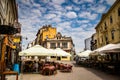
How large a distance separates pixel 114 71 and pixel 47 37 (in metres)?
56.1

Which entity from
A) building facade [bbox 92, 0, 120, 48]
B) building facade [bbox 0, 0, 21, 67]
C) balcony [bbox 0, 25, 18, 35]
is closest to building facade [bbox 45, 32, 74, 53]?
building facade [bbox 92, 0, 120, 48]

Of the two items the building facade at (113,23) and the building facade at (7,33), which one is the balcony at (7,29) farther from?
the building facade at (113,23)

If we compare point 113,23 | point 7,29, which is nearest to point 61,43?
point 113,23

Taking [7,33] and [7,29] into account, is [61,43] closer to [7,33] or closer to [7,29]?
[7,33]

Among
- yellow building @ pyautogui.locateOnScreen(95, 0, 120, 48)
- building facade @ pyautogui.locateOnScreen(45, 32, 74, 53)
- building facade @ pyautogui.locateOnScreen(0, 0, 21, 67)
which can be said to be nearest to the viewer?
building facade @ pyautogui.locateOnScreen(0, 0, 21, 67)

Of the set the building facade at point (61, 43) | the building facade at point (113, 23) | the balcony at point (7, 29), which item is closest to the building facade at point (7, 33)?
the balcony at point (7, 29)

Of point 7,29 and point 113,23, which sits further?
point 113,23

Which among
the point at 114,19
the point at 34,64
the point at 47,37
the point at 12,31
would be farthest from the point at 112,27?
the point at 47,37

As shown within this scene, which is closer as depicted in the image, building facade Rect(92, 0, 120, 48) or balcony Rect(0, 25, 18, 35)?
balcony Rect(0, 25, 18, 35)

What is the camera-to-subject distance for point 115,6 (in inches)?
1072

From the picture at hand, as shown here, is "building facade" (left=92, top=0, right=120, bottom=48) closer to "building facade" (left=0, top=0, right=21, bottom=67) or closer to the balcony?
"building facade" (left=0, top=0, right=21, bottom=67)

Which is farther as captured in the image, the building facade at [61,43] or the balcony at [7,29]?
the building facade at [61,43]

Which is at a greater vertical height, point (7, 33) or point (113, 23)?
point (113, 23)

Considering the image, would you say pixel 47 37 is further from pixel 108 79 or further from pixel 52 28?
pixel 108 79
